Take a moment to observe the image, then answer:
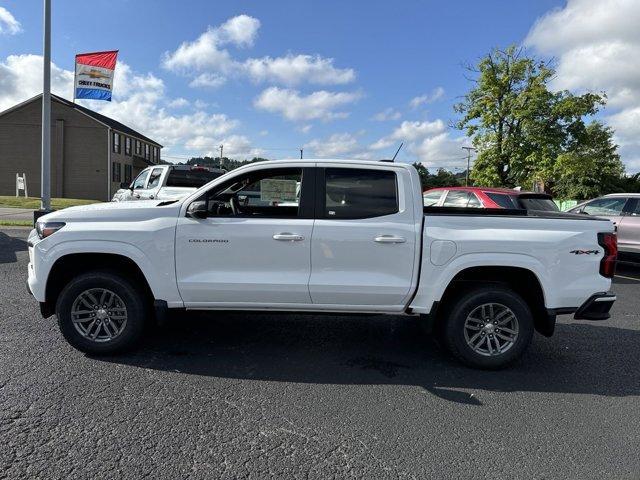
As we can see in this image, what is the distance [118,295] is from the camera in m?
4.34

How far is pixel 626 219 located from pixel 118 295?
9923 mm

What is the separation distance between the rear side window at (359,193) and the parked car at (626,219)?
746cm

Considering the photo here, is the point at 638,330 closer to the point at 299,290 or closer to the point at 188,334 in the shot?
the point at 299,290

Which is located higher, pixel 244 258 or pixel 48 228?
pixel 48 228

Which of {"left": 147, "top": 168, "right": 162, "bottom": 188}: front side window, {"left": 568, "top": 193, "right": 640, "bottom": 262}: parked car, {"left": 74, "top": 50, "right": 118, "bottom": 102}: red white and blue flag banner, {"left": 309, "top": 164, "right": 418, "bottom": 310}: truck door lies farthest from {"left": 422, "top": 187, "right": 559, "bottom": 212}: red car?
{"left": 74, "top": 50, "right": 118, "bottom": 102}: red white and blue flag banner

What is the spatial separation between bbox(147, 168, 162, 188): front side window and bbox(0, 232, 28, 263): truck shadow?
3497mm

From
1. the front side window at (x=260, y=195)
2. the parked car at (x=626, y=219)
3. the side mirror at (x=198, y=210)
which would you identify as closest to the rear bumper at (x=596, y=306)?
the front side window at (x=260, y=195)

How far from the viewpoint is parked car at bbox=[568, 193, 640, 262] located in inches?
383

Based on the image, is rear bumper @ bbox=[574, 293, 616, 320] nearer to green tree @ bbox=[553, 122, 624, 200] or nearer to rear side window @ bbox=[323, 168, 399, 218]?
rear side window @ bbox=[323, 168, 399, 218]

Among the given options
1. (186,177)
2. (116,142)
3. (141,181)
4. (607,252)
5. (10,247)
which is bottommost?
(10,247)

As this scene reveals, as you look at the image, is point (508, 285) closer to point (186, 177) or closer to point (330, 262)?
point (330, 262)

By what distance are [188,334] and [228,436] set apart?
7.22 feet

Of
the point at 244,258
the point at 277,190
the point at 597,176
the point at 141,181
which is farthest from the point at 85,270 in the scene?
the point at 597,176

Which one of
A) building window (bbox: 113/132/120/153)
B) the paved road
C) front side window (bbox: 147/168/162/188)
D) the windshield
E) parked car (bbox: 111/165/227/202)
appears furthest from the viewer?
building window (bbox: 113/132/120/153)
